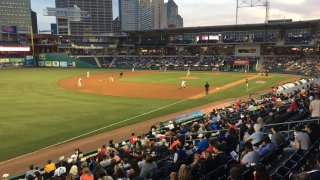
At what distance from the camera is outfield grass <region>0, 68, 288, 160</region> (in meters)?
20.0

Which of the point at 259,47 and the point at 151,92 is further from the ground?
the point at 259,47

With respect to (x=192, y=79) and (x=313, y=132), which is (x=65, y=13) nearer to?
(x=192, y=79)

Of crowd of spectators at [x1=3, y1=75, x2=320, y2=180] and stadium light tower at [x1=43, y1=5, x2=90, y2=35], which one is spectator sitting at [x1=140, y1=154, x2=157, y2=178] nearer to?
crowd of spectators at [x1=3, y1=75, x2=320, y2=180]

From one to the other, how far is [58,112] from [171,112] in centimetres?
1043

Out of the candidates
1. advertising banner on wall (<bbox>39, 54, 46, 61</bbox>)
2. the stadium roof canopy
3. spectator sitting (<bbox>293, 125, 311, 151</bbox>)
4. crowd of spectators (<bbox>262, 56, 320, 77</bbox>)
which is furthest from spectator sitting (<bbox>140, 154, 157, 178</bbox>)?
advertising banner on wall (<bbox>39, 54, 46, 61</bbox>)

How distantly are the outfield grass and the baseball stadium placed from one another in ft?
0.30

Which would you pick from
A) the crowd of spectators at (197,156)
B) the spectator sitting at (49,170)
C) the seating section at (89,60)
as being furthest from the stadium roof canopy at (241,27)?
the spectator sitting at (49,170)

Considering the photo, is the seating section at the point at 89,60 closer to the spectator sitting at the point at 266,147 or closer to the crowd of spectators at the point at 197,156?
the crowd of spectators at the point at 197,156

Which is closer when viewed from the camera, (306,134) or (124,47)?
(306,134)

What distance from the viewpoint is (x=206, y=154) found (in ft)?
28.0

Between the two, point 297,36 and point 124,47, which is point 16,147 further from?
point 124,47

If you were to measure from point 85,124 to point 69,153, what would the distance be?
6.40 metres

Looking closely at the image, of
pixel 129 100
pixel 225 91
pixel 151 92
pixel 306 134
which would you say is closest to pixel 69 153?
pixel 306 134

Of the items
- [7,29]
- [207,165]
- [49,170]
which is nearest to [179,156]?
[207,165]
